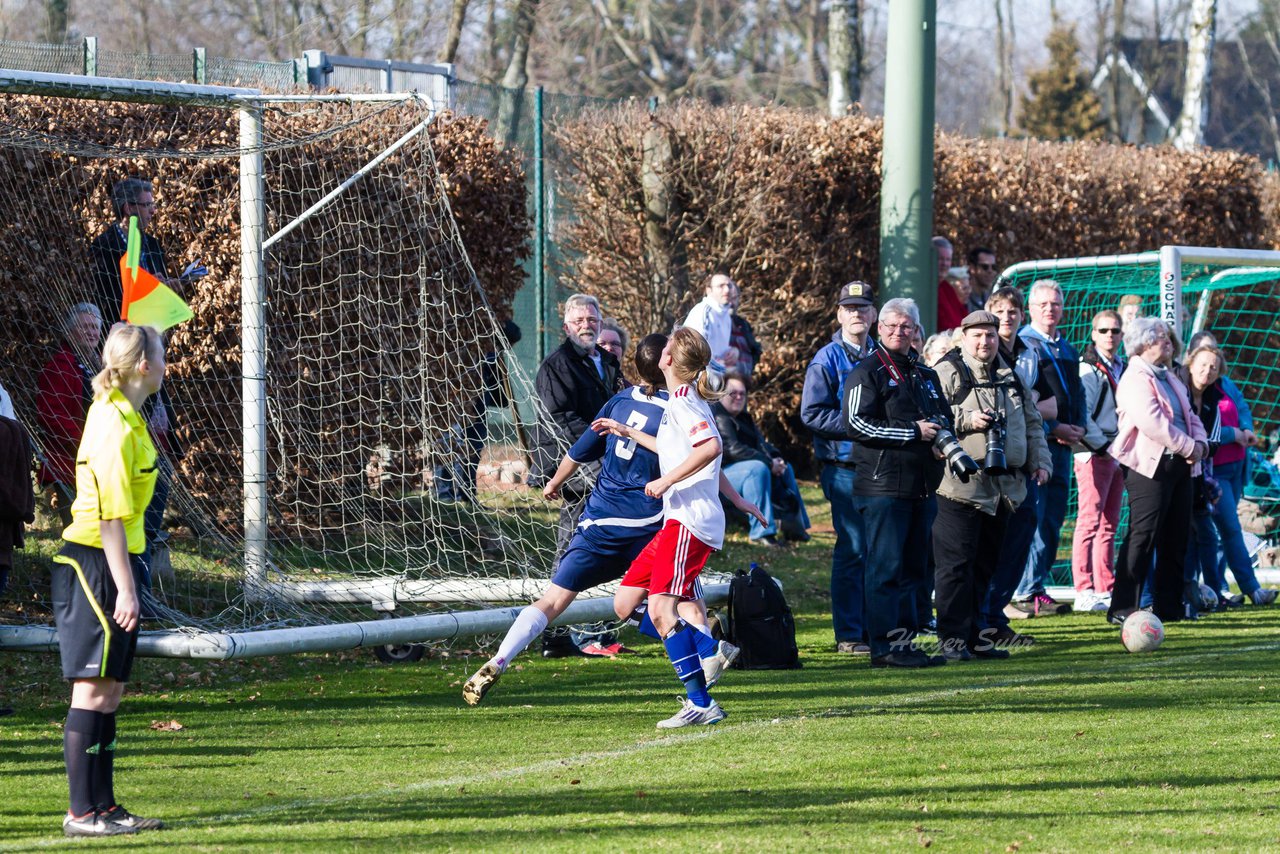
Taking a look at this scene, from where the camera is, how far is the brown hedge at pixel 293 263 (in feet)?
36.2

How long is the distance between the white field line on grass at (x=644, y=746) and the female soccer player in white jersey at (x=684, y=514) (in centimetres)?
30

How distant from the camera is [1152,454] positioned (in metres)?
10.7

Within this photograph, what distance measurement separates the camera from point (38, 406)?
31.4 feet

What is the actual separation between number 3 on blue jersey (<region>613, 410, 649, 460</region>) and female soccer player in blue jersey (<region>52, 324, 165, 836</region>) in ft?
8.94

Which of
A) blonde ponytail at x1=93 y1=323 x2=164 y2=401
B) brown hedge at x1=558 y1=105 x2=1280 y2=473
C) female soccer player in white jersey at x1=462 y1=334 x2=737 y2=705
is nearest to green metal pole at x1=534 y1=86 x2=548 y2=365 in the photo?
brown hedge at x1=558 y1=105 x2=1280 y2=473

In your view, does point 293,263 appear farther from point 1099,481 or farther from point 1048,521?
point 1099,481

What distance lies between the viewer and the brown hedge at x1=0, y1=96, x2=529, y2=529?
11.0 meters

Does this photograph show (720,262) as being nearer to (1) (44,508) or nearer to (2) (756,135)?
(2) (756,135)

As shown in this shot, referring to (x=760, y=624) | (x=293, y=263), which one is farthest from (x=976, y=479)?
(x=293, y=263)

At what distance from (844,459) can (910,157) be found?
15.3 ft

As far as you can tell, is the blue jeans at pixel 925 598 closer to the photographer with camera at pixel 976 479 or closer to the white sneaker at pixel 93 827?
the photographer with camera at pixel 976 479

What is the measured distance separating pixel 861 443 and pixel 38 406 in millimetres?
4673

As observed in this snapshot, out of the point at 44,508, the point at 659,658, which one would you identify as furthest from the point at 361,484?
the point at 659,658

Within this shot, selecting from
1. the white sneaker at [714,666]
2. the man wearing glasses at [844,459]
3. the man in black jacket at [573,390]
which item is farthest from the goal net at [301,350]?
the white sneaker at [714,666]
